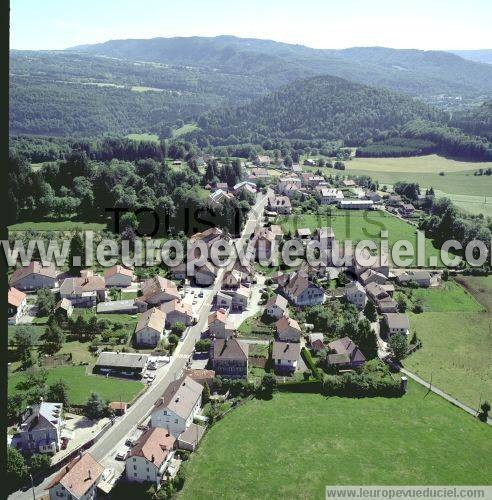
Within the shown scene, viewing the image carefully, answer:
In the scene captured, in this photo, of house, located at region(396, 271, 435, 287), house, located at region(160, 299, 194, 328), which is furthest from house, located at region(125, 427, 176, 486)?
house, located at region(396, 271, 435, 287)

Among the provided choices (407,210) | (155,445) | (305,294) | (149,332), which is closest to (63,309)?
(149,332)

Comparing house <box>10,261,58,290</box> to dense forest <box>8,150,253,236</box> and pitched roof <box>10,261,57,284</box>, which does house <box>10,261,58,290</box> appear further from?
dense forest <box>8,150,253,236</box>

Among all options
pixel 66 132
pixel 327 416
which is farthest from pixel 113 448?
pixel 66 132

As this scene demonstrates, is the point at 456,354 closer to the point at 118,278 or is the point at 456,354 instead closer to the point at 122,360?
the point at 122,360

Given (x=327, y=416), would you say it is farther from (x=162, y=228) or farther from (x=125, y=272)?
(x=162, y=228)

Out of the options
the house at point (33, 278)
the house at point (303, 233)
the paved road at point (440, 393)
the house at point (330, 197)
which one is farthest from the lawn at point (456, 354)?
the house at point (330, 197)
